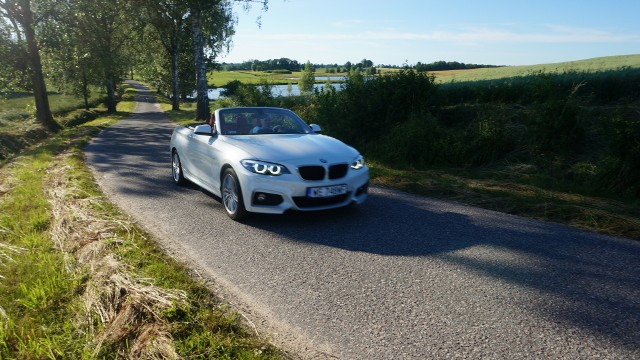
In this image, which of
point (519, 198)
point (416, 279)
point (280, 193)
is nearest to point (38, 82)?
point (280, 193)

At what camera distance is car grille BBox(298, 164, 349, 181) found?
18.4 feet

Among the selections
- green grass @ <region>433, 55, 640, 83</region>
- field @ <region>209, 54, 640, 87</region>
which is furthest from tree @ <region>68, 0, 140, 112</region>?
green grass @ <region>433, 55, 640, 83</region>

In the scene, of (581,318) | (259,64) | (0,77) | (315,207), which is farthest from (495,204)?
(259,64)

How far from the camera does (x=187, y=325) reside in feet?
10.5

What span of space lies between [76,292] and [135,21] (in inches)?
1540

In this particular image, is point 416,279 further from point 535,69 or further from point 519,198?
point 535,69

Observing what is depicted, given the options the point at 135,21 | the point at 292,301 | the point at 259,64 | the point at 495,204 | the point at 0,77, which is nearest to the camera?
the point at 292,301

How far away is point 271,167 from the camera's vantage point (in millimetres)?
5602

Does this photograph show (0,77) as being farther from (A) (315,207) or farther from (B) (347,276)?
(B) (347,276)

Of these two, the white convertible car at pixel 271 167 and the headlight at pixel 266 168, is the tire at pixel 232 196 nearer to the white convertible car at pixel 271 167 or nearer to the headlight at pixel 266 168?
the white convertible car at pixel 271 167

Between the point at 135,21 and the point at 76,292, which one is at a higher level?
the point at 135,21

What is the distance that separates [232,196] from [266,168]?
0.76m

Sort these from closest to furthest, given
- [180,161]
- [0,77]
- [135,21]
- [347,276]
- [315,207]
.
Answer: [347,276] < [315,207] < [180,161] < [0,77] < [135,21]

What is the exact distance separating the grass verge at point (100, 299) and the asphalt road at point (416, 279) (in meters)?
0.30
